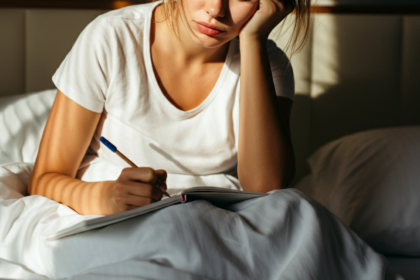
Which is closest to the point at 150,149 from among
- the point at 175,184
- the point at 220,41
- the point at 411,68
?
the point at 175,184

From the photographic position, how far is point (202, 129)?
94 centimetres

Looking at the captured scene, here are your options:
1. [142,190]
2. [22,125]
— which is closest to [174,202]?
[142,190]

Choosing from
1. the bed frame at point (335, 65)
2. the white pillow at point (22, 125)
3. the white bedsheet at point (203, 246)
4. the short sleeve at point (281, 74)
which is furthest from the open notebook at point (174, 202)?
the bed frame at point (335, 65)

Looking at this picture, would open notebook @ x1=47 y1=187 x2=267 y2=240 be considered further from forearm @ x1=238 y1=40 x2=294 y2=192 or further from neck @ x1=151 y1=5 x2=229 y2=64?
neck @ x1=151 y1=5 x2=229 y2=64

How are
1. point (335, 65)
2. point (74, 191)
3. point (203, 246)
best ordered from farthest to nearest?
point (335, 65)
point (74, 191)
point (203, 246)

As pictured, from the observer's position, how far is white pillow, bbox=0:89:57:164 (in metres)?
1.09

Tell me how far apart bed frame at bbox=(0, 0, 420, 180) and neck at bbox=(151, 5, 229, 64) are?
0.54 m

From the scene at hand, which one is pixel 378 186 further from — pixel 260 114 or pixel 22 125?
pixel 22 125

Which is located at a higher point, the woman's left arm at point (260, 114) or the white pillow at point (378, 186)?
the woman's left arm at point (260, 114)

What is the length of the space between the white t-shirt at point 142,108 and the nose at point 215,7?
224 millimetres

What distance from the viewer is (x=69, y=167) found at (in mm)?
851

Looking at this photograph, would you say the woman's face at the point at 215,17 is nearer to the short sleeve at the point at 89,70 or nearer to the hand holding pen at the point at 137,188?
the short sleeve at the point at 89,70

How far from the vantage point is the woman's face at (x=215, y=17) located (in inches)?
29.8

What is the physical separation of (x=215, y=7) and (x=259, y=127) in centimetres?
29
